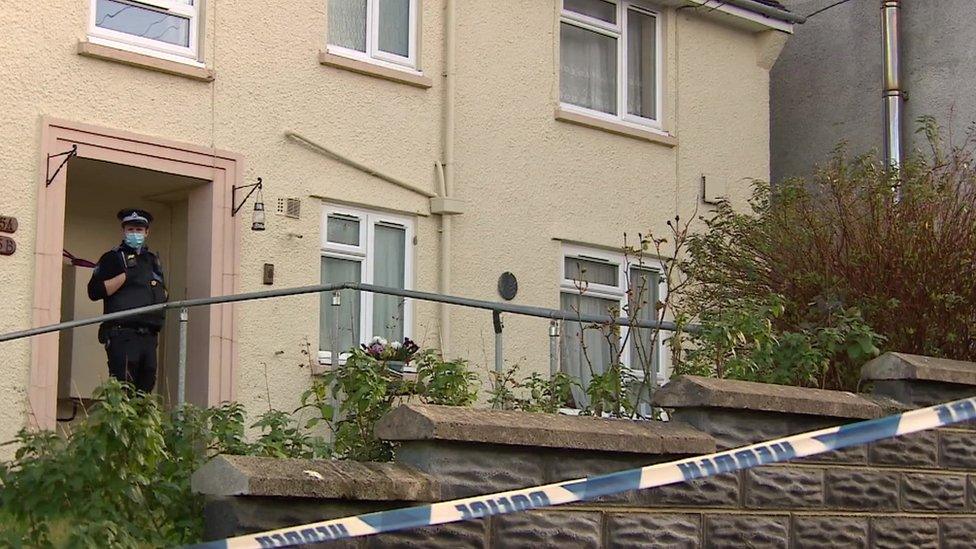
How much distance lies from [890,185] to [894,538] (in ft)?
8.41

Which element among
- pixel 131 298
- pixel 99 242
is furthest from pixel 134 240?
pixel 99 242

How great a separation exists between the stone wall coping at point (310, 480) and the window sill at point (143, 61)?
664cm

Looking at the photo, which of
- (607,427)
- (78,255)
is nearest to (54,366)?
(78,255)

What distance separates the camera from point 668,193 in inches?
610

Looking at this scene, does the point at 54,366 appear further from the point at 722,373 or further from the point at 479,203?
the point at 722,373

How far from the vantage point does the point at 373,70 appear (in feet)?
42.7

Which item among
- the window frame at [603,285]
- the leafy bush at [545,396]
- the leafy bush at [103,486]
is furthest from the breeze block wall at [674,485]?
the window frame at [603,285]

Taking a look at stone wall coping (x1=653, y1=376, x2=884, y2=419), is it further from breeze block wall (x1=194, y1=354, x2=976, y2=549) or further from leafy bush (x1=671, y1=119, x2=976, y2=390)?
leafy bush (x1=671, y1=119, x2=976, y2=390)

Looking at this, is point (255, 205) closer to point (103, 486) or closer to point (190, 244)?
point (190, 244)

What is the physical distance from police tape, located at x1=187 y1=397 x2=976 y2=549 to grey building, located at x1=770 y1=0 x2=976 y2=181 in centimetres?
1075

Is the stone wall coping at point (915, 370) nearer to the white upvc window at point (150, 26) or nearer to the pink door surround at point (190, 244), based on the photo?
the pink door surround at point (190, 244)

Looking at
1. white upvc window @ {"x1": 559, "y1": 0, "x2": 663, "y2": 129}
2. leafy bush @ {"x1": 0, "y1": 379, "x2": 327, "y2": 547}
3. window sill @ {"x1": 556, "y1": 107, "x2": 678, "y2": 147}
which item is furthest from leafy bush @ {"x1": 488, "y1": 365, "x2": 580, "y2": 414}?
white upvc window @ {"x1": 559, "y1": 0, "x2": 663, "y2": 129}

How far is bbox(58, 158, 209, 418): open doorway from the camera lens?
1208 cm

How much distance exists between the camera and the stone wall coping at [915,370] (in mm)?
7176
